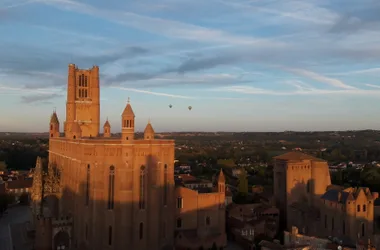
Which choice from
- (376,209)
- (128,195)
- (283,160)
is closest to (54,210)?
(128,195)

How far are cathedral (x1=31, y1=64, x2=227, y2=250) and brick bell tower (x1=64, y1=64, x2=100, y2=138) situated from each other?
696 centimetres

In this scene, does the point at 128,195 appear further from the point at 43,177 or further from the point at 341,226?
the point at 341,226

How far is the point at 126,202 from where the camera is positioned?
3988 cm

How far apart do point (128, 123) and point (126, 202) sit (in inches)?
299

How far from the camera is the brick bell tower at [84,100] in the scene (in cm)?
5531

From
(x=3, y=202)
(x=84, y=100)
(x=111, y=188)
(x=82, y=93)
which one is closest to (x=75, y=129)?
(x=84, y=100)

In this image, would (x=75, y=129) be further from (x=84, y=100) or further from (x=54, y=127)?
(x=54, y=127)

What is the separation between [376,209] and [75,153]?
34356mm

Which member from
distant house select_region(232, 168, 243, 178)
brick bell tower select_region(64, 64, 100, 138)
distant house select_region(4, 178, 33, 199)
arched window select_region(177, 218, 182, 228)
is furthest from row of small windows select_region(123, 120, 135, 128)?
distant house select_region(232, 168, 243, 178)

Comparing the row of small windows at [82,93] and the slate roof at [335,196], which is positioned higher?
the row of small windows at [82,93]

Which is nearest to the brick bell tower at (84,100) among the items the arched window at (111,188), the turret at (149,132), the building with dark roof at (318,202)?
the turret at (149,132)

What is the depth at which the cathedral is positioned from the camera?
3991cm

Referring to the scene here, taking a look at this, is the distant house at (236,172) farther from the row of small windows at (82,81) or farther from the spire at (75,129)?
the spire at (75,129)

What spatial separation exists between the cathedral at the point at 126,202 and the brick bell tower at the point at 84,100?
696 centimetres
